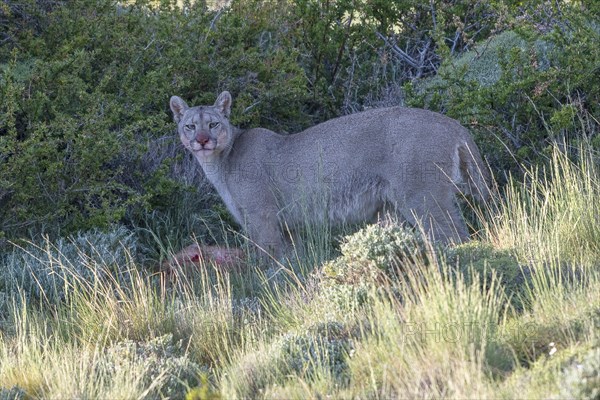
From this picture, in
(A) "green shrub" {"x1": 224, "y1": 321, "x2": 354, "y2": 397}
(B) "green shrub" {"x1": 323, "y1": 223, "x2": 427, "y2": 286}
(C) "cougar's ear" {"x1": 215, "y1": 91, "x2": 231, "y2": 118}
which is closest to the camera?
(A) "green shrub" {"x1": 224, "y1": 321, "x2": 354, "y2": 397}

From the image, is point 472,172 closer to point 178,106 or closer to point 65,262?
point 178,106

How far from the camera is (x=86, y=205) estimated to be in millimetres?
8594

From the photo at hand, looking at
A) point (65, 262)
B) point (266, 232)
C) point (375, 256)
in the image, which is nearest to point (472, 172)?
point (266, 232)

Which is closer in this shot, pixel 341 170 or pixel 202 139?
pixel 341 170

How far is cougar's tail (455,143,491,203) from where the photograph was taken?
7.89m

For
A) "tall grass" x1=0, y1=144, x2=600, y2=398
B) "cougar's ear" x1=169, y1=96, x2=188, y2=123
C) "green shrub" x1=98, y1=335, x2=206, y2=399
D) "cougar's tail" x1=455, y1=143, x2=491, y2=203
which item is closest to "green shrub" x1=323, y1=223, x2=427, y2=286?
"tall grass" x1=0, y1=144, x2=600, y2=398

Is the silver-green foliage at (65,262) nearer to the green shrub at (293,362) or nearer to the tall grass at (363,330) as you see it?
the tall grass at (363,330)

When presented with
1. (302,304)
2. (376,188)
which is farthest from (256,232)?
(302,304)

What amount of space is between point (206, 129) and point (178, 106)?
0.51m

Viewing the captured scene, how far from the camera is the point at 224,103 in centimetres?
905

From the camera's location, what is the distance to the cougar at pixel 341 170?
7766 millimetres

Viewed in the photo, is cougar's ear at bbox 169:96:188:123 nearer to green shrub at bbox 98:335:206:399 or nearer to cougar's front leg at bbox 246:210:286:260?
cougar's front leg at bbox 246:210:286:260

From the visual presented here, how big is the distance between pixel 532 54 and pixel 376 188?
8.30 feet

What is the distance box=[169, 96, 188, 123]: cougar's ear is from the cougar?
12 millimetres
